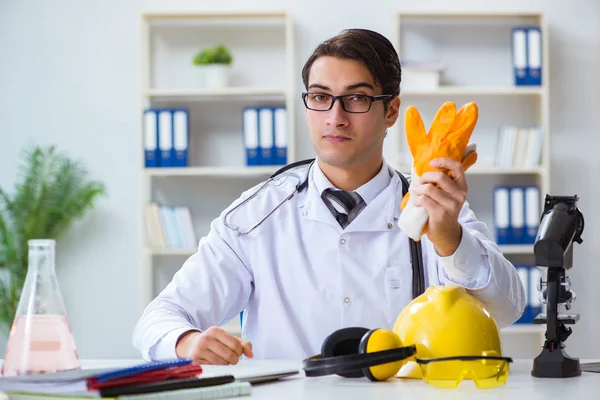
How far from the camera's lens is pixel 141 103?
4379 mm

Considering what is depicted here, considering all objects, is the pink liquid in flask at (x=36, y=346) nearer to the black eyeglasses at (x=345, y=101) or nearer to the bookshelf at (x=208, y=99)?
the black eyeglasses at (x=345, y=101)

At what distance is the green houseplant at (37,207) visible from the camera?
4.42 meters

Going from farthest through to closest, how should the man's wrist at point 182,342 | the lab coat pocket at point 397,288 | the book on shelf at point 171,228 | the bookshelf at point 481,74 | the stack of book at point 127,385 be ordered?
the bookshelf at point 481,74 → the book on shelf at point 171,228 → the lab coat pocket at point 397,288 → the man's wrist at point 182,342 → the stack of book at point 127,385

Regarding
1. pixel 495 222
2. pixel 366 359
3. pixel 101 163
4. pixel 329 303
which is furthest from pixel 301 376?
pixel 101 163

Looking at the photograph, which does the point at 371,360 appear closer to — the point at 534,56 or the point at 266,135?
the point at 266,135

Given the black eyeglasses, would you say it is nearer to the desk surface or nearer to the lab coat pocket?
the lab coat pocket

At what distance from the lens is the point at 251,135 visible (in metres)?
4.31

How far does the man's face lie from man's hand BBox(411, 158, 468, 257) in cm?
62

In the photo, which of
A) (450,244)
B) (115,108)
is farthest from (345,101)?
(115,108)

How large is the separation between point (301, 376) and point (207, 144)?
3313 millimetres

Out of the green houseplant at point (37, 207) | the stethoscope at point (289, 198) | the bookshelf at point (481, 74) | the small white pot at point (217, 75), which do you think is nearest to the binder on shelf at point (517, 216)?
the bookshelf at point (481, 74)

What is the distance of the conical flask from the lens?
4.00 ft

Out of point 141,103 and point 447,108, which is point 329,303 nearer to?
point 447,108

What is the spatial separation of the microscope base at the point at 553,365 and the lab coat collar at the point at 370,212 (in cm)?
69
